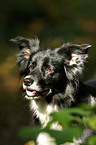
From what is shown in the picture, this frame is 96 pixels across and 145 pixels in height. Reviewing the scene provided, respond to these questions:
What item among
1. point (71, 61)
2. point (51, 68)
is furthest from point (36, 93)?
point (71, 61)

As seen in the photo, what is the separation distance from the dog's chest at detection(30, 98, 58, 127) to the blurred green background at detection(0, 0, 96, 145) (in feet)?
12.8

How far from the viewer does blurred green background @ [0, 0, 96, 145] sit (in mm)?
8547

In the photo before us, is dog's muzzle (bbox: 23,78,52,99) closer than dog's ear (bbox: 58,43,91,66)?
Yes

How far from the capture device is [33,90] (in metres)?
3.24

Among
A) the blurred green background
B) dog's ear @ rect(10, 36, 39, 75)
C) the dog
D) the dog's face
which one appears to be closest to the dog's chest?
the dog

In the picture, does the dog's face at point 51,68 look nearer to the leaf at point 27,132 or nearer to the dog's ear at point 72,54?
the dog's ear at point 72,54

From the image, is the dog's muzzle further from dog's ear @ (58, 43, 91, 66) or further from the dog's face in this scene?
dog's ear @ (58, 43, 91, 66)

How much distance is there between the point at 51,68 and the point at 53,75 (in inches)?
3.8

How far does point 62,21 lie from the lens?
10.5 m

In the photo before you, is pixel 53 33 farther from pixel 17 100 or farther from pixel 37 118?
pixel 37 118

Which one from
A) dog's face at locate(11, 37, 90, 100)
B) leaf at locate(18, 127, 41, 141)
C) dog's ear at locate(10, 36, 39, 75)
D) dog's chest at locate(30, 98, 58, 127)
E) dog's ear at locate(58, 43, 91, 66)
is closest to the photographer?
leaf at locate(18, 127, 41, 141)

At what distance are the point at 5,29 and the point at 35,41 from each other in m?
6.12

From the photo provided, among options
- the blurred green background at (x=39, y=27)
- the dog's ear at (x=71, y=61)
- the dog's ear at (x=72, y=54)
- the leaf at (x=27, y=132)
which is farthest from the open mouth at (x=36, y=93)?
the blurred green background at (x=39, y=27)

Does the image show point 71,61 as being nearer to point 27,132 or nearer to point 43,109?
point 43,109
